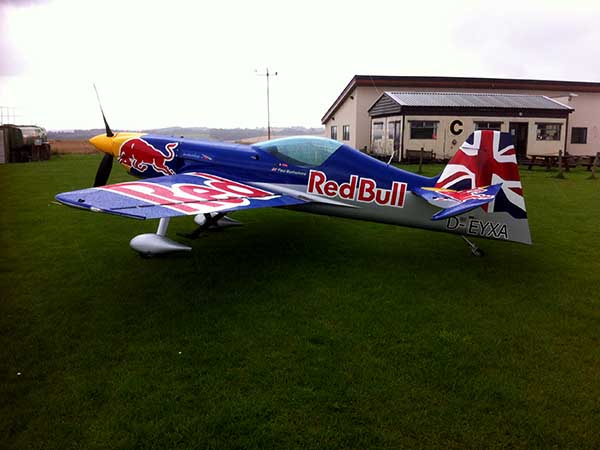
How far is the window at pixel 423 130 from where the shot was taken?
25.1 metres

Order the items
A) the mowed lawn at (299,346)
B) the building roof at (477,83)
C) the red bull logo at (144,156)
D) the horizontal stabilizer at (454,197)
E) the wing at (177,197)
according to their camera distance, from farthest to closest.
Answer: the building roof at (477,83), the red bull logo at (144,156), the horizontal stabilizer at (454,197), the wing at (177,197), the mowed lawn at (299,346)

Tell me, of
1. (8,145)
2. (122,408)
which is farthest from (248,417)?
(8,145)

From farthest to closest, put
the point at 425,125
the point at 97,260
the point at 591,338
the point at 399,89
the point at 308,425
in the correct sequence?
the point at 399,89 < the point at 425,125 < the point at 97,260 < the point at 591,338 < the point at 308,425

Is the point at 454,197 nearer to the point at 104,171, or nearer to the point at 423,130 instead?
the point at 104,171

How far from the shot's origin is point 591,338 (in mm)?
4336

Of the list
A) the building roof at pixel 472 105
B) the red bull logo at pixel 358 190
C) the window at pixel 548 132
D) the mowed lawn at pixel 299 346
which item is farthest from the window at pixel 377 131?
the red bull logo at pixel 358 190

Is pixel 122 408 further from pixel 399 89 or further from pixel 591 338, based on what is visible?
pixel 399 89

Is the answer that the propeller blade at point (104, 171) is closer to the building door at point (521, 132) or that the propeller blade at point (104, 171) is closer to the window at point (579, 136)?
the building door at point (521, 132)

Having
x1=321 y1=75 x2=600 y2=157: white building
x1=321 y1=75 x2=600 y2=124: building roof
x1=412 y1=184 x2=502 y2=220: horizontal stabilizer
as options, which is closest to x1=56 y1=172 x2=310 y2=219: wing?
x1=412 y1=184 x2=502 y2=220: horizontal stabilizer

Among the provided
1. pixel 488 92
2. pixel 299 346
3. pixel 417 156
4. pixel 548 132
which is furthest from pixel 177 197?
pixel 488 92

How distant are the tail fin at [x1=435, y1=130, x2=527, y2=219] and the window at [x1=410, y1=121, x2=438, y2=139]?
19.4 m

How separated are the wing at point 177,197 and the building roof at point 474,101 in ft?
66.8

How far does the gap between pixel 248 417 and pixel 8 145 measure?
96.7ft

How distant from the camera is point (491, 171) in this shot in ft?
20.9
